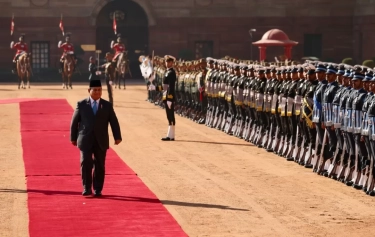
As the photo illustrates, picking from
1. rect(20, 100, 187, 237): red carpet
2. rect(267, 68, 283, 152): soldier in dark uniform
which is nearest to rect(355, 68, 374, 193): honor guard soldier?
rect(20, 100, 187, 237): red carpet

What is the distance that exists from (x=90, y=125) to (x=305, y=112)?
540cm

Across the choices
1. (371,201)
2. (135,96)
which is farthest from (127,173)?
(135,96)

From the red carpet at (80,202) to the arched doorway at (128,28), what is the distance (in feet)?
132

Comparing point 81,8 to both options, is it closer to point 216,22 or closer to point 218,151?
point 216,22

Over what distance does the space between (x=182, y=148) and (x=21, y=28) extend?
40524 millimetres

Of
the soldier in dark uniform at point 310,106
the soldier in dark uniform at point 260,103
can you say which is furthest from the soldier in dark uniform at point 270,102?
the soldier in dark uniform at point 310,106

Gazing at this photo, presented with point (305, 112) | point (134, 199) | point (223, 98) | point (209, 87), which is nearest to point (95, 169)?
point (134, 199)

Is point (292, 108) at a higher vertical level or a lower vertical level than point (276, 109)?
higher

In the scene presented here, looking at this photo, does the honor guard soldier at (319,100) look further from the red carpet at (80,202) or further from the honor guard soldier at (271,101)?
the red carpet at (80,202)

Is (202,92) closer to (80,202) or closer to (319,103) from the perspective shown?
(319,103)

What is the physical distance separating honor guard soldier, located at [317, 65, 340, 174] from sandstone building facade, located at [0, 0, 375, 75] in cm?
4422

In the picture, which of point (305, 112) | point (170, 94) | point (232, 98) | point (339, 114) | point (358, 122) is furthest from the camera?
point (232, 98)

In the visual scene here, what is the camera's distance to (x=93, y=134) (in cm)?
1752

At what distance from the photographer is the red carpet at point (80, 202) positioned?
14.4m
